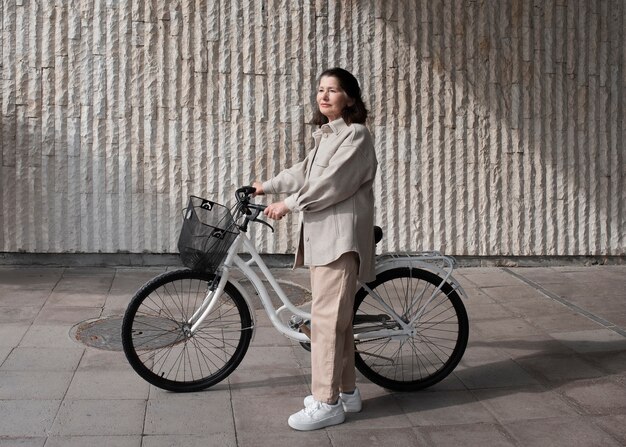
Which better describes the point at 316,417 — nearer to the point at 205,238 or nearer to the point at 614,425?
the point at 205,238

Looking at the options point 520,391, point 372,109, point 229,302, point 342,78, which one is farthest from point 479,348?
point 372,109

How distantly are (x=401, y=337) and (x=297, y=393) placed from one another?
0.73 metres

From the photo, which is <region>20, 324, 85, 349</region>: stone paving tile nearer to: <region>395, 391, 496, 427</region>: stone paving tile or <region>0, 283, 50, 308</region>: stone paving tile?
<region>0, 283, 50, 308</region>: stone paving tile

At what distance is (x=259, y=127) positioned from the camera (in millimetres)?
9156

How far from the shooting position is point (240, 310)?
18.7 feet

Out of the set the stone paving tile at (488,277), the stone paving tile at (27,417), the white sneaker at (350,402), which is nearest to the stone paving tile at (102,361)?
the stone paving tile at (27,417)

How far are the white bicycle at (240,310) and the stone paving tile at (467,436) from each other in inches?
25.5

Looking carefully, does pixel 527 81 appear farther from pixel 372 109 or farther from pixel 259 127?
pixel 259 127

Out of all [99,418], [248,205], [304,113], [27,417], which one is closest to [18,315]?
[27,417]

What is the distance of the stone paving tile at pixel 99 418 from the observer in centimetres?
501

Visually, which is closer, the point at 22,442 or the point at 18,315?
the point at 22,442

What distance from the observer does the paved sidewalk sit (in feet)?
16.6

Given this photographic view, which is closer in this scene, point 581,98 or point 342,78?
point 342,78

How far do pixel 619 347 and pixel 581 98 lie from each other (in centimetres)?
354
